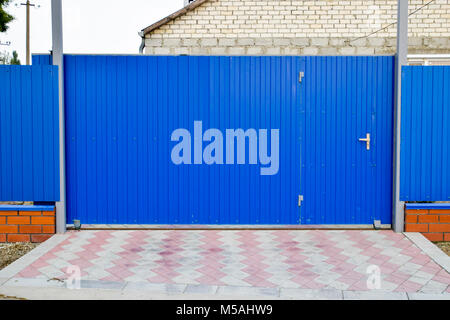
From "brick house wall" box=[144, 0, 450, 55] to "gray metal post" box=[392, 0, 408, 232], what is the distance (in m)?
5.92

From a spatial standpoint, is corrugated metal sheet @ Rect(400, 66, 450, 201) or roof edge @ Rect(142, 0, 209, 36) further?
roof edge @ Rect(142, 0, 209, 36)

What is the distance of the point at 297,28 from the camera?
461 inches

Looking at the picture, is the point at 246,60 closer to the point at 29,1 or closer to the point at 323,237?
the point at 323,237

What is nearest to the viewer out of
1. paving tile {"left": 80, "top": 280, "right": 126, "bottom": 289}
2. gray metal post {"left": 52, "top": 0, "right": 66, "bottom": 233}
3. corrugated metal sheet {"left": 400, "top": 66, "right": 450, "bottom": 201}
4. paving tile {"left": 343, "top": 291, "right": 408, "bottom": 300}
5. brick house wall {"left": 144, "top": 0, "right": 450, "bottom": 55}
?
paving tile {"left": 343, "top": 291, "right": 408, "bottom": 300}

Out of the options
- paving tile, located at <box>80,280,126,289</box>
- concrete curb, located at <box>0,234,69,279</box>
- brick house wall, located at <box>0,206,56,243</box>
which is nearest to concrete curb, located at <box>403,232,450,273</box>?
paving tile, located at <box>80,280,126,289</box>

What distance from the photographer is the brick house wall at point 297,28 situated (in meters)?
11.6

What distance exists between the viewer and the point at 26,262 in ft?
15.6

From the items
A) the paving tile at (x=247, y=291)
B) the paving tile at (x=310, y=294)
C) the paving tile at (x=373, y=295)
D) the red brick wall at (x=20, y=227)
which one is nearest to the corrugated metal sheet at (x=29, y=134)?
the red brick wall at (x=20, y=227)

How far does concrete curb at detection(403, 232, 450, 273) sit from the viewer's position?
4.72 meters

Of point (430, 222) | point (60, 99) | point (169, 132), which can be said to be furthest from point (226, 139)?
point (430, 222)

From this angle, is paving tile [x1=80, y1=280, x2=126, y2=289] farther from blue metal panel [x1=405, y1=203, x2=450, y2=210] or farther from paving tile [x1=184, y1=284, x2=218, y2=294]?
blue metal panel [x1=405, y1=203, x2=450, y2=210]

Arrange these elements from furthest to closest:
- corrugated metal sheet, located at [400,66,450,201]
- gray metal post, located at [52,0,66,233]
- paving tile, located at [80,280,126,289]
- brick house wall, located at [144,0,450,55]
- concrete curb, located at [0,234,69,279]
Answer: brick house wall, located at [144,0,450,55], corrugated metal sheet, located at [400,66,450,201], gray metal post, located at [52,0,66,233], concrete curb, located at [0,234,69,279], paving tile, located at [80,280,126,289]

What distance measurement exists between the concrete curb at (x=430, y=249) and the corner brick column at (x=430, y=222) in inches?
4.5

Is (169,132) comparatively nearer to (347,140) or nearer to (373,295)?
(347,140)
